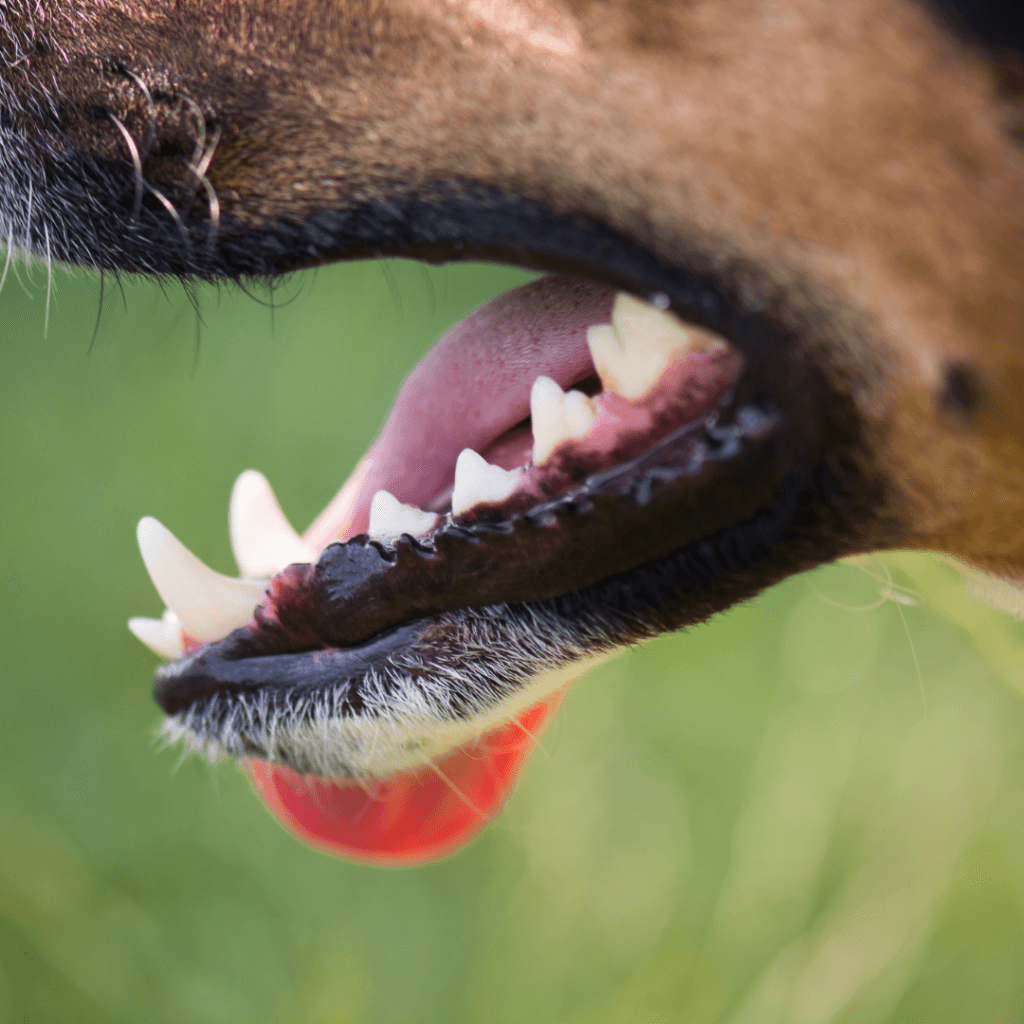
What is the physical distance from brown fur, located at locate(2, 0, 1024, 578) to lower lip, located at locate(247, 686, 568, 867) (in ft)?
2.41

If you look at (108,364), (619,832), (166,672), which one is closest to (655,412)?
(166,672)

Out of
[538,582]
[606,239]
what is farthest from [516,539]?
[606,239]

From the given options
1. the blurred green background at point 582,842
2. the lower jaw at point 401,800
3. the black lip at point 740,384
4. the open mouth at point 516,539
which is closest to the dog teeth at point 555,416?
the open mouth at point 516,539

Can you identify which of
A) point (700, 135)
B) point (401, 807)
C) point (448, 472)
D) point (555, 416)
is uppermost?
point (700, 135)

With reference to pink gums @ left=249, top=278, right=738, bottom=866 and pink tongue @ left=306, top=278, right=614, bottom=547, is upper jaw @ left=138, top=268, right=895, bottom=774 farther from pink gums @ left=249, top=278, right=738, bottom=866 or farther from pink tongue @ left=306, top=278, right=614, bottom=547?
pink tongue @ left=306, top=278, right=614, bottom=547

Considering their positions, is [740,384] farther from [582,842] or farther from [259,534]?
[582,842]

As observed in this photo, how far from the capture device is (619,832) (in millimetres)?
2162

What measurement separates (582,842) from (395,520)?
1.27 metres

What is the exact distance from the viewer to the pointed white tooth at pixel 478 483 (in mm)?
1026

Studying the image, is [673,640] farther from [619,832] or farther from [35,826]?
[35,826]

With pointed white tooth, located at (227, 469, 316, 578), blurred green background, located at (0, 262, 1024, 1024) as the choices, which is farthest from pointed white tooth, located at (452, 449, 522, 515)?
blurred green background, located at (0, 262, 1024, 1024)

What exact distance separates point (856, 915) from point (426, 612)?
139cm

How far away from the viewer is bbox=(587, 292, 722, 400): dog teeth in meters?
0.96

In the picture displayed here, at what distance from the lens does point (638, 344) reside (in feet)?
3.24
